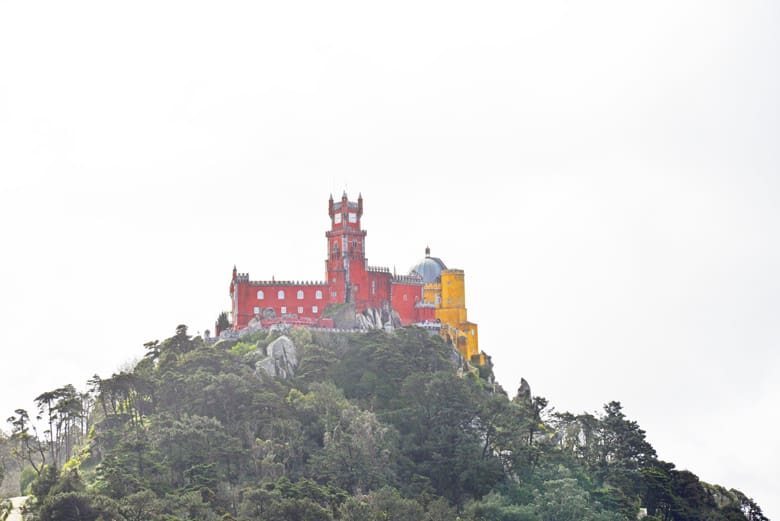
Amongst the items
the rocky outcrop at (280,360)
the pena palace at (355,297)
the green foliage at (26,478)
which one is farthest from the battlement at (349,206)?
the green foliage at (26,478)

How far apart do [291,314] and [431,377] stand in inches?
711

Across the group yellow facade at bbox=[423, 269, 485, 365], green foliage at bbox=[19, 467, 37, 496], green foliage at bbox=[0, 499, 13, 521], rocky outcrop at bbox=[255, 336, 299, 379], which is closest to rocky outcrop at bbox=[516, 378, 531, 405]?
yellow facade at bbox=[423, 269, 485, 365]

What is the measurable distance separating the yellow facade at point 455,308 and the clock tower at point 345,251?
28.0 ft

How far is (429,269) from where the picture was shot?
11844cm

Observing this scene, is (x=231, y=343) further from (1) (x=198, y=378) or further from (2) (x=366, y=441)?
(2) (x=366, y=441)

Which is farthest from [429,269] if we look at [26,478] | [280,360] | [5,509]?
[5,509]

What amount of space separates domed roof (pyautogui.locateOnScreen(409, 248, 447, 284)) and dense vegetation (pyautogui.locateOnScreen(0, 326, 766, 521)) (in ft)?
42.7

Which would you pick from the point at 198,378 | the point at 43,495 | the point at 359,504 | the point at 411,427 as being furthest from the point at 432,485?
the point at 43,495

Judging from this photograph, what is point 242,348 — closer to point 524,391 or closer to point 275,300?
point 275,300

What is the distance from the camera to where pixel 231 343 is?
106 m

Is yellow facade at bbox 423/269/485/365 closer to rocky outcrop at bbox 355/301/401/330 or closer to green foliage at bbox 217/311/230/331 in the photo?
rocky outcrop at bbox 355/301/401/330

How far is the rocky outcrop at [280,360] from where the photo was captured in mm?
100062

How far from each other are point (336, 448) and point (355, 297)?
82.9 ft

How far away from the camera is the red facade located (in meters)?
109
